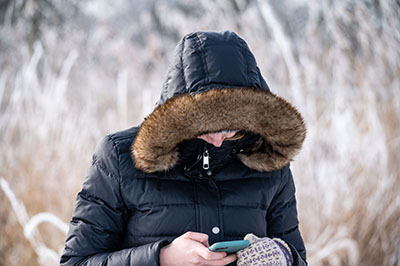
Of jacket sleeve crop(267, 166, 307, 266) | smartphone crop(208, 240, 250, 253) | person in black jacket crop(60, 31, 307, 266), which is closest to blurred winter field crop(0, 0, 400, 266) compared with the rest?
jacket sleeve crop(267, 166, 307, 266)

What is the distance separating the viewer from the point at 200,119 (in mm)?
973

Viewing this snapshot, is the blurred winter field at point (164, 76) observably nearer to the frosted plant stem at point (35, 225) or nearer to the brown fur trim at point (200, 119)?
the frosted plant stem at point (35, 225)

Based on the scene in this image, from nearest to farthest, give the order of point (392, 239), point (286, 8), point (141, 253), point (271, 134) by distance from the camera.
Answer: point (141, 253) < point (271, 134) < point (392, 239) < point (286, 8)

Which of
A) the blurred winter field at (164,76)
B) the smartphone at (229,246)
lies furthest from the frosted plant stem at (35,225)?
the smartphone at (229,246)

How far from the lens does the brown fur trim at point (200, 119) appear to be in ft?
3.16

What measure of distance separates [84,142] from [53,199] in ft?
1.15

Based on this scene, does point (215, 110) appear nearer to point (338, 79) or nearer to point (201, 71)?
point (201, 71)

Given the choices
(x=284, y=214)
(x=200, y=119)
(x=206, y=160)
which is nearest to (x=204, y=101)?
(x=200, y=119)

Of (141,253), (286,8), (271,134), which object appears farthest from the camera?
(286,8)

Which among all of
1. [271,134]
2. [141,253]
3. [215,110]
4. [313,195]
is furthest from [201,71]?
[313,195]

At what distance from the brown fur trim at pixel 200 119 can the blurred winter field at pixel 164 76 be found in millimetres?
1396

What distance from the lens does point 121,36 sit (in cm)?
256

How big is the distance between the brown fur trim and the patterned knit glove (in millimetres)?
258

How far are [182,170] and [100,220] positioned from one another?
23 centimetres
